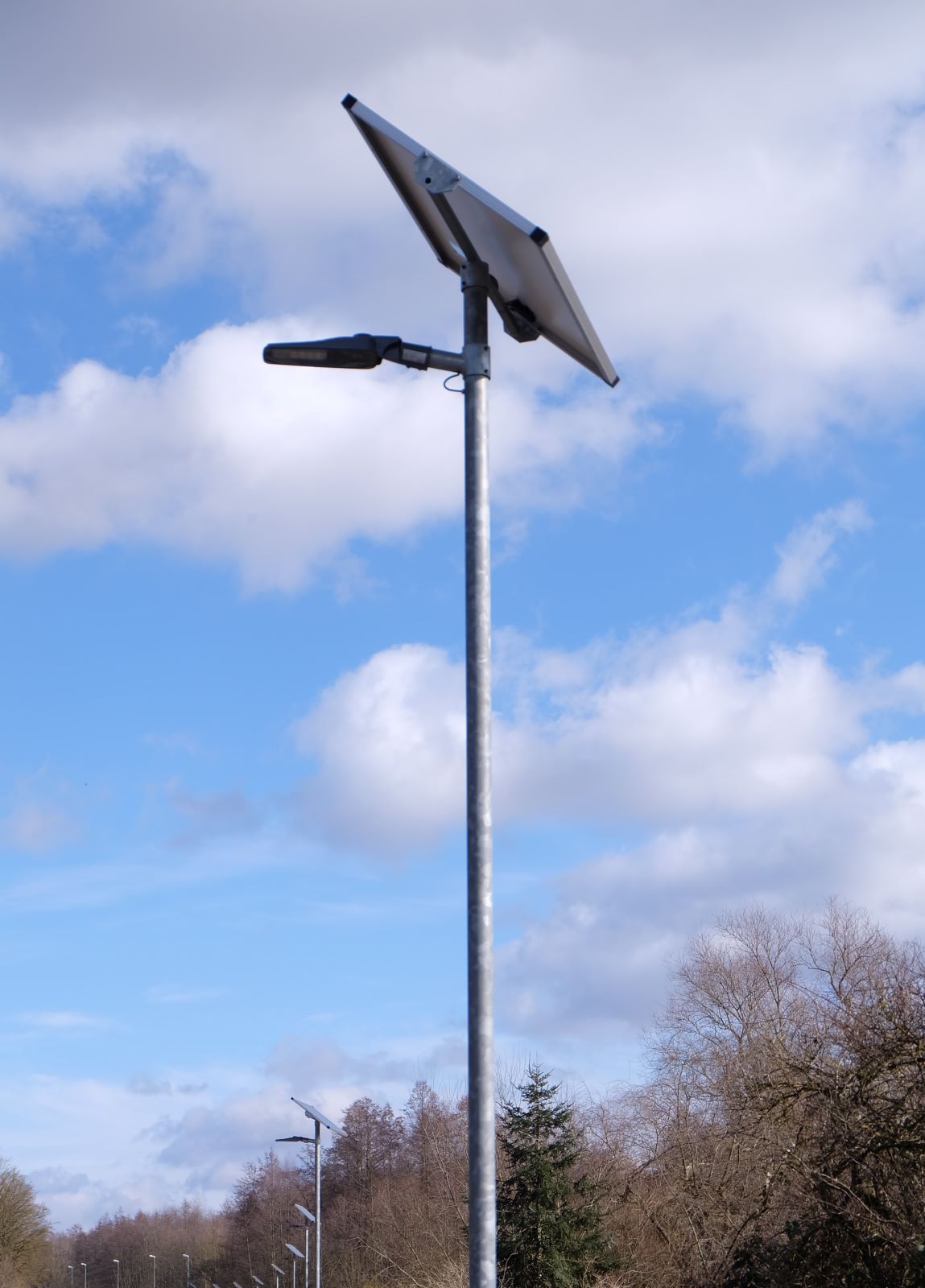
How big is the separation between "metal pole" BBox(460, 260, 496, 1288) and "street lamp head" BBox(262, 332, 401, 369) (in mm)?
384

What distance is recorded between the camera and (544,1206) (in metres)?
26.6

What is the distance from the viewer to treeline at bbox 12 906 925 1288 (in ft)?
38.6

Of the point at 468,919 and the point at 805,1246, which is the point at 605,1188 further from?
the point at 468,919

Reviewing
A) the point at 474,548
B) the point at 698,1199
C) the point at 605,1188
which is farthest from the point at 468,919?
the point at 605,1188

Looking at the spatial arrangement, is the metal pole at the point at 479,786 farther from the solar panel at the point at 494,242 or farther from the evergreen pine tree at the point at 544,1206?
the evergreen pine tree at the point at 544,1206

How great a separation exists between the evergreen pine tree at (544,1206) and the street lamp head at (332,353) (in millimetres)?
23078

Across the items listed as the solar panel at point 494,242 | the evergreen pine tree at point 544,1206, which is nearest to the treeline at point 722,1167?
the evergreen pine tree at point 544,1206

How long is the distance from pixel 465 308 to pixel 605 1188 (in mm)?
25057

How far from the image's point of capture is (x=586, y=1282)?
25.3m

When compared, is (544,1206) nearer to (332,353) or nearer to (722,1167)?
(722,1167)

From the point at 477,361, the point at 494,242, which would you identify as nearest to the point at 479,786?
the point at 477,361

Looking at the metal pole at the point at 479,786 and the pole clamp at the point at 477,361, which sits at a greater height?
the pole clamp at the point at 477,361

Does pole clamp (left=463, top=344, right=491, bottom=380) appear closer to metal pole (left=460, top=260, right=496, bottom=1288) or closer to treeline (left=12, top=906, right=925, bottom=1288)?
metal pole (left=460, top=260, right=496, bottom=1288)

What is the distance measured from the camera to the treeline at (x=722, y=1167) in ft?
38.6
